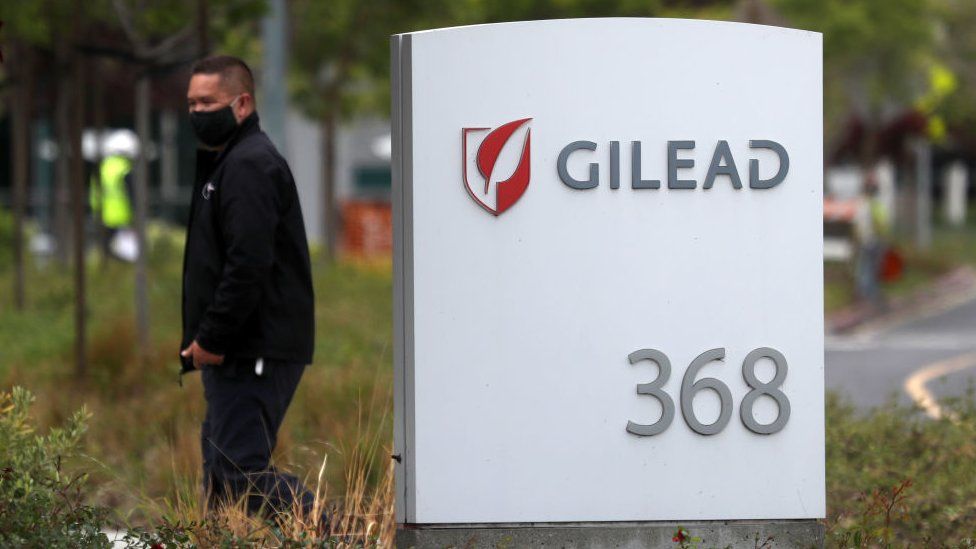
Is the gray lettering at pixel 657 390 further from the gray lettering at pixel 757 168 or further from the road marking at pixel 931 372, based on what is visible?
the road marking at pixel 931 372

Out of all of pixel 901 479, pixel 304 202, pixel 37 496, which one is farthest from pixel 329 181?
pixel 37 496

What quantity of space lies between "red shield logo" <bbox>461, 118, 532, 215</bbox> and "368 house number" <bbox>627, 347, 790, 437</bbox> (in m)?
0.61

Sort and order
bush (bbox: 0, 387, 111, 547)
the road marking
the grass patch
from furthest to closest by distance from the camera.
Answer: the road marking < the grass patch < bush (bbox: 0, 387, 111, 547)

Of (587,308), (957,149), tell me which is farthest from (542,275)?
(957,149)

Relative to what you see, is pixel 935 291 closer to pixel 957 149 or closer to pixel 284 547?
pixel 284 547

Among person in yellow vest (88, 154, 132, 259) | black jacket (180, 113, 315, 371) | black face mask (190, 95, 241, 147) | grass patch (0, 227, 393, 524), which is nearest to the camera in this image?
black jacket (180, 113, 315, 371)

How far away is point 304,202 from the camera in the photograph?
1620 inches

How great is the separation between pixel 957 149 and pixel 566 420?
173 ft

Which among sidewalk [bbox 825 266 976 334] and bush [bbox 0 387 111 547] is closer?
bush [bbox 0 387 111 547]

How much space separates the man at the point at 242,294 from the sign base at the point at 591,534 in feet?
2.05

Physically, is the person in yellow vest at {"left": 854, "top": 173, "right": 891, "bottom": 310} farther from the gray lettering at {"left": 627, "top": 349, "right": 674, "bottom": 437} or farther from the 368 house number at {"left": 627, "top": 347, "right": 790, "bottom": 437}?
the gray lettering at {"left": 627, "top": 349, "right": 674, "bottom": 437}

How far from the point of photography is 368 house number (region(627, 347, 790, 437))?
5070mm

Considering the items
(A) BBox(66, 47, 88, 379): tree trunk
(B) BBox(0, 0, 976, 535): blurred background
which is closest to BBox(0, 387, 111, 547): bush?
(B) BBox(0, 0, 976, 535): blurred background

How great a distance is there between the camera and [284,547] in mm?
4953
